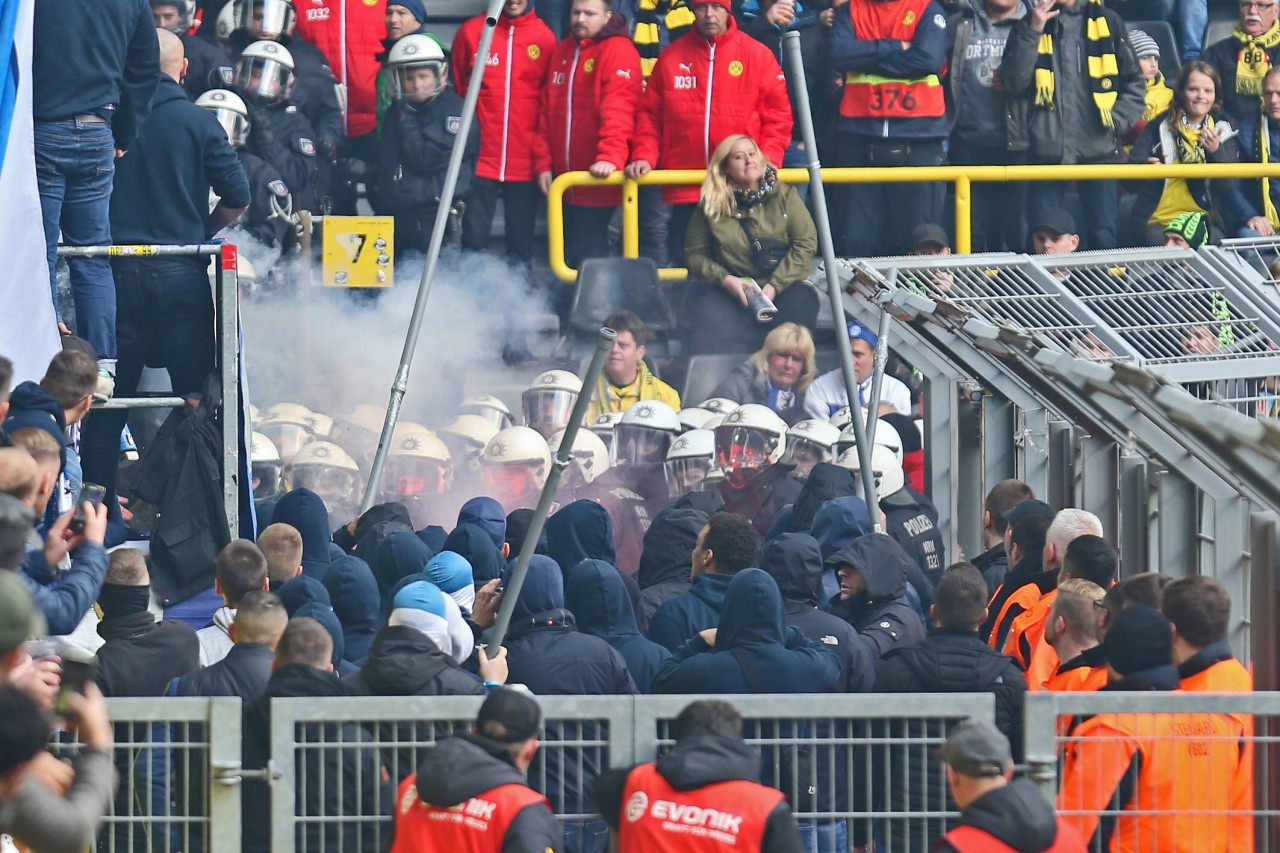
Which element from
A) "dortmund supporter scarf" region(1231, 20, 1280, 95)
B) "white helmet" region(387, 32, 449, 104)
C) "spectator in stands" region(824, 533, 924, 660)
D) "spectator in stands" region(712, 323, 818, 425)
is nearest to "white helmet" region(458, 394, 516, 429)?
"spectator in stands" region(712, 323, 818, 425)

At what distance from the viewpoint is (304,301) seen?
12922 millimetres

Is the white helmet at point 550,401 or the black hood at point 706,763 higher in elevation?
the white helmet at point 550,401

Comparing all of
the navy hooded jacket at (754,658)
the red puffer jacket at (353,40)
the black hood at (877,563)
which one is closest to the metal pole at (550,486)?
the navy hooded jacket at (754,658)

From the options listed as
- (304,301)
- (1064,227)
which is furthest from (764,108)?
(304,301)

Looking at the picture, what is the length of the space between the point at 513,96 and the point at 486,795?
8.56 metres

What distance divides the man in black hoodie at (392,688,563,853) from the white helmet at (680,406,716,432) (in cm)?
649

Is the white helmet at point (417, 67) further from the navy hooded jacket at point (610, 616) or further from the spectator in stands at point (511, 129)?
the navy hooded jacket at point (610, 616)

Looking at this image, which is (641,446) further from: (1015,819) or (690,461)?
(1015,819)

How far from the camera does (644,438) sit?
11805 millimetres

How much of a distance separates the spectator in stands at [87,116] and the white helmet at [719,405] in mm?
3971

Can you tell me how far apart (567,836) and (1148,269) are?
532 centimetres

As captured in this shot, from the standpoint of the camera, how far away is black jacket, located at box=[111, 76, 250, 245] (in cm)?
959

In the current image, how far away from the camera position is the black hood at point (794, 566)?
7402 millimetres

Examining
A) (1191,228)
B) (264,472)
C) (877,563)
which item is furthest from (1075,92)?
(877,563)
